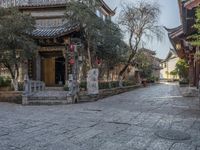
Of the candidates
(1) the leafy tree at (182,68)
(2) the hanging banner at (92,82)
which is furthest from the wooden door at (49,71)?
(1) the leafy tree at (182,68)

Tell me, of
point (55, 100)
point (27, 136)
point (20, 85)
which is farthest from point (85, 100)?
point (27, 136)

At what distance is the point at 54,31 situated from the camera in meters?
17.9

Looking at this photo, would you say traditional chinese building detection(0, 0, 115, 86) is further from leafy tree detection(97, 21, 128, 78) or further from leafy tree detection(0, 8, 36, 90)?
leafy tree detection(0, 8, 36, 90)

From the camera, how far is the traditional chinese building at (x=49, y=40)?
58.0 feet

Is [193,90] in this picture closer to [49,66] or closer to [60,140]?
[49,66]

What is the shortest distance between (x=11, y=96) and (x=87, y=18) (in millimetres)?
6232

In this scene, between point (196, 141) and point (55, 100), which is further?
point (55, 100)

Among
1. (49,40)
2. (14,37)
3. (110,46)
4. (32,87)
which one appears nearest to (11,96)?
(32,87)

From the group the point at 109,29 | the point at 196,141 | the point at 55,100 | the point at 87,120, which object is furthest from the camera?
the point at 109,29

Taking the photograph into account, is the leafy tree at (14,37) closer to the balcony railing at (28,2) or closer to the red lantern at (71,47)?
the red lantern at (71,47)

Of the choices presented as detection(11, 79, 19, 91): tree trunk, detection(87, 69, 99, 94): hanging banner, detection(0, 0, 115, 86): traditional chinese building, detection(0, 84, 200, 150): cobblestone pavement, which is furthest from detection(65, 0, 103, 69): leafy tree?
detection(0, 84, 200, 150): cobblestone pavement

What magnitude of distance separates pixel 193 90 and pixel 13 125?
41.8ft

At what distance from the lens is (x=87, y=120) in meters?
9.08

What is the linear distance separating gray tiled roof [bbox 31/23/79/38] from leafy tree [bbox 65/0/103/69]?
0.47 m
